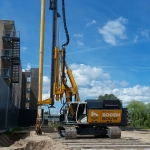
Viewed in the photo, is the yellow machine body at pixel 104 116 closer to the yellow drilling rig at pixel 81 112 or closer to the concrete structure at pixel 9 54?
the yellow drilling rig at pixel 81 112

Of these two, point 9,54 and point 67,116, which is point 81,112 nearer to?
point 67,116

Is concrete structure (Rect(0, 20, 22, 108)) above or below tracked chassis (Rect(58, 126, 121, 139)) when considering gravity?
above

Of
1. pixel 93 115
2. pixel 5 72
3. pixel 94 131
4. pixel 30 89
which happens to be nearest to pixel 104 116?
pixel 93 115

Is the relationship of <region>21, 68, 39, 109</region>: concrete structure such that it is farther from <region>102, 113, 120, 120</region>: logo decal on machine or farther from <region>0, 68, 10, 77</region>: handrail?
<region>102, 113, 120, 120</region>: logo decal on machine

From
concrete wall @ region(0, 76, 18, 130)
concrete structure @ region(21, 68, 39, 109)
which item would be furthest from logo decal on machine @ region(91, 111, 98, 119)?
concrete structure @ region(21, 68, 39, 109)

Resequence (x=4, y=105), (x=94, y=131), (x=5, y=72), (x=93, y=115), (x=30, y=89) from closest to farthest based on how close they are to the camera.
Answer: (x=93, y=115) → (x=94, y=131) → (x=4, y=105) → (x=5, y=72) → (x=30, y=89)

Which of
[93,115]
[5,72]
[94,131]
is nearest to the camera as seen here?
[93,115]

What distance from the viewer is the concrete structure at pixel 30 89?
3305 inches

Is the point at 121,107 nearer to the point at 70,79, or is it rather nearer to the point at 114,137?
the point at 114,137

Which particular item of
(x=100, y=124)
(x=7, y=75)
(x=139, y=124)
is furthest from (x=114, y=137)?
(x=139, y=124)

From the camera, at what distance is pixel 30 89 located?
86.8 meters

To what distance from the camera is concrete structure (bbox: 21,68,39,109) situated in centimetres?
8394

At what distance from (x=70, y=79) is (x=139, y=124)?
37575mm

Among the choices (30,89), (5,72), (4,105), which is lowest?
(4,105)
